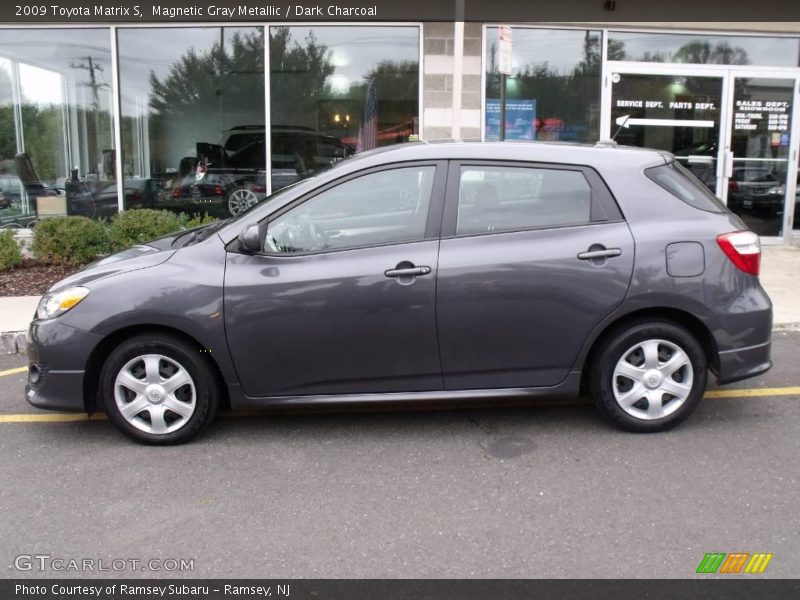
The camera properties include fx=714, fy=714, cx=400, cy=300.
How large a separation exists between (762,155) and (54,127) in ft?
34.6

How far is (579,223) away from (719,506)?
5.50ft

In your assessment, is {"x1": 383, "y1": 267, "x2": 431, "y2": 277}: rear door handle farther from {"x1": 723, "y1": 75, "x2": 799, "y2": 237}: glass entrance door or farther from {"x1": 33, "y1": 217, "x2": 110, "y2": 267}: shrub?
{"x1": 723, "y1": 75, "x2": 799, "y2": 237}: glass entrance door

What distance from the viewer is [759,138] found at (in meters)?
10.5

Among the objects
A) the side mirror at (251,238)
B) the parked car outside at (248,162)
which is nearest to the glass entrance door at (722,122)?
the parked car outside at (248,162)

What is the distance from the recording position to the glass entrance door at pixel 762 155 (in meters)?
Answer: 10.4

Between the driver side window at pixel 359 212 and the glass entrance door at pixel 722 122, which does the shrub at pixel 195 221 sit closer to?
the driver side window at pixel 359 212

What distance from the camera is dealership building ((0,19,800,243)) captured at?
1020 cm

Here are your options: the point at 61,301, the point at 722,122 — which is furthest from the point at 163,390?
the point at 722,122

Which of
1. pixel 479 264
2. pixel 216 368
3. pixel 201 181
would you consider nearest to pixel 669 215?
pixel 479 264

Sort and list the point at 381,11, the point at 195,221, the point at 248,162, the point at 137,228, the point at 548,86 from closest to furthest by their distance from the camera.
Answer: the point at 137,228 < the point at 195,221 < the point at 381,11 < the point at 548,86 < the point at 248,162

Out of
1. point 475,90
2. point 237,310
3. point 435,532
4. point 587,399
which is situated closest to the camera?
point 435,532

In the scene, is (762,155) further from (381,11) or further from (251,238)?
(251,238)

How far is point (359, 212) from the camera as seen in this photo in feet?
13.6

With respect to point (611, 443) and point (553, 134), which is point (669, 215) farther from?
point (553, 134)
